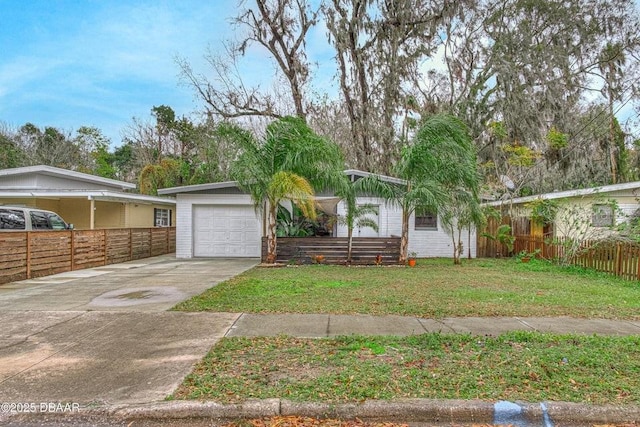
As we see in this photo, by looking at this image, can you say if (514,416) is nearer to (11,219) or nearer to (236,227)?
(11,219)

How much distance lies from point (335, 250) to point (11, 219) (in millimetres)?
9014

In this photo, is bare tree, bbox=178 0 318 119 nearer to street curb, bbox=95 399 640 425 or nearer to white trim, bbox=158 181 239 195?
white trim, bbox=158 181 239 195

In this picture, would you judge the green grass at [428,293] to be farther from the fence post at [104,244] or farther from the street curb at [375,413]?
the fence post at [104,244]

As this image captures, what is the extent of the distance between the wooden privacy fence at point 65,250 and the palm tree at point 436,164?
9.86 meters

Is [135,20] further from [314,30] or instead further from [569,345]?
[569,345]

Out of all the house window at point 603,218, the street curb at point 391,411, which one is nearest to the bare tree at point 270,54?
the house window at point 603,218

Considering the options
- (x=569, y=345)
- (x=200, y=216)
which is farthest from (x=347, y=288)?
(x=200, y=216)

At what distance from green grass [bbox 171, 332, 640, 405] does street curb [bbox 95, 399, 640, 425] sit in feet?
0.32

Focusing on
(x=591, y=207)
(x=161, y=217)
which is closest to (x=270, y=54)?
(x=161, y=217)

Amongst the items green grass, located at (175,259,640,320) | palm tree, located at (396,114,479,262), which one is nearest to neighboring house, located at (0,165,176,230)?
green grass, located at (175,259,640,320)

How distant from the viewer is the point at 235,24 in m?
22.0

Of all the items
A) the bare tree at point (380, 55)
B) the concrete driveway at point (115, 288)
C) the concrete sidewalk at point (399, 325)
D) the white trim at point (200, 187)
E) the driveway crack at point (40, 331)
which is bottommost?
the driveway crack at point (40, 331)

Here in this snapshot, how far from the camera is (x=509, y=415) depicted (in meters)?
3.14

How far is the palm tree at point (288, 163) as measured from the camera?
1172 cm
